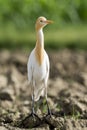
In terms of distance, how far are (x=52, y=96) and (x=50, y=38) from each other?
1361 cm

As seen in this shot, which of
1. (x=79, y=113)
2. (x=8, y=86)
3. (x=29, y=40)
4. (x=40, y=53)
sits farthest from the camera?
(x=29, y=40)

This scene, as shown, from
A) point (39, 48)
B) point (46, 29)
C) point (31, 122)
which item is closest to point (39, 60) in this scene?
point (39, 48)

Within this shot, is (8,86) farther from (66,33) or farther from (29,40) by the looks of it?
(66,33)

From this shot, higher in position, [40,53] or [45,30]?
[40,53]

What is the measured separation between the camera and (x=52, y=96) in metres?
11.7

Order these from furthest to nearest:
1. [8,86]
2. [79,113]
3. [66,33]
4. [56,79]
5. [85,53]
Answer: [66,33] < [85,53] < [56,79] < [8,86] < [79,113]

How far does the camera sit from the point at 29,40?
24469 millimetres

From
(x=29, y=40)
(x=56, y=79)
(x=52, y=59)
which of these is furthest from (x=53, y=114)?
(x=29, y=40)

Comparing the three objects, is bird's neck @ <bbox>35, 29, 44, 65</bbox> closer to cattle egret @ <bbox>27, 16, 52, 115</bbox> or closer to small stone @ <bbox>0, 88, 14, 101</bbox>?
cattle egret @ <bbox>27, 16, 52, 115</bbox>

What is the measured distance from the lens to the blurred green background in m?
22.8

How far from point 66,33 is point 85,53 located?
22.4 ft

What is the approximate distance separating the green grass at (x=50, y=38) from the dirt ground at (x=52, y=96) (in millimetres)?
3773

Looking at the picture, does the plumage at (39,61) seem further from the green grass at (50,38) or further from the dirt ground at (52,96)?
the green grass at (50,38)

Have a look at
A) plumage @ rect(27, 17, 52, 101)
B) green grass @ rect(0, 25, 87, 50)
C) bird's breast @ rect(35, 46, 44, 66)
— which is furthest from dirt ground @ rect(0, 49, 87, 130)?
green grass @ rect(0, 25, 87, 50)
